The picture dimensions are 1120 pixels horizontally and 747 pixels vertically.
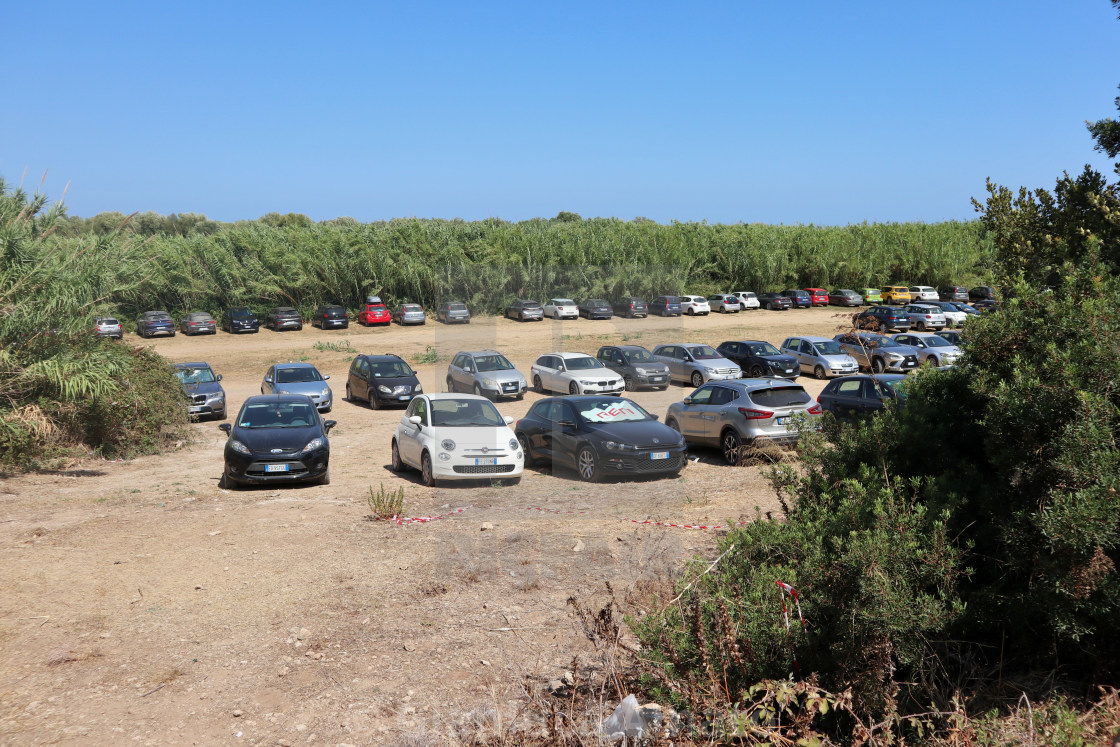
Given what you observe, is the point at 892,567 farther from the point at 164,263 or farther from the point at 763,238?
the point at 763,238

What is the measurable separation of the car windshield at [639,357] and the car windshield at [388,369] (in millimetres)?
7371

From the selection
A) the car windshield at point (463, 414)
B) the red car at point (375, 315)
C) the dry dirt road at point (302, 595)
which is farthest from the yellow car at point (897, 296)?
the car windshield at point (463, 414)

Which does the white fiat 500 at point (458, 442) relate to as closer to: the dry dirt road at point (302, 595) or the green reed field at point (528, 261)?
the dry dirt road at point (302, 595)

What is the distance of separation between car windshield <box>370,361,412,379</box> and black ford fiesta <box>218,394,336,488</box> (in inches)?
441

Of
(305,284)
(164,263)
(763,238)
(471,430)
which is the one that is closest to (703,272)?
(763,238)

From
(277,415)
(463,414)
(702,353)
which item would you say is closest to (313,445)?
(277,415)

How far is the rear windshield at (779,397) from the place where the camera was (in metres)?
15.9

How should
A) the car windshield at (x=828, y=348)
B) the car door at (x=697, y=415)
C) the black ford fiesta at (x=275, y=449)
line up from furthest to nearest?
the car windshield at (x=828, y=348), the car door at (x=697, y=415), the black ford fiesta at (x=275, y=449)

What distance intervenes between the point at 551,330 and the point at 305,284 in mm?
18808

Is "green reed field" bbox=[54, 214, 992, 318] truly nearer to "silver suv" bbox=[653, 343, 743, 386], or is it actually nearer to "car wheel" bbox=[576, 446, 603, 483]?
"silver suv" bbox=[653, 343, 743, 386]

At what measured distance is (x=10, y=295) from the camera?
14703mm

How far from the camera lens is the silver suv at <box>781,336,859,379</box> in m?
30.8

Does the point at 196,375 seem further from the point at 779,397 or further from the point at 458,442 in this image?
the point at 779,397

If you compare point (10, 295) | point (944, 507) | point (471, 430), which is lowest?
point (471, 430)
